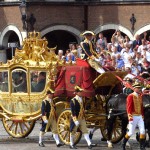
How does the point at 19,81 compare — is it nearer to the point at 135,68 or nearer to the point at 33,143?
the point at 33,143

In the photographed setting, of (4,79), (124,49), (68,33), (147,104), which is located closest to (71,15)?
(68,33)

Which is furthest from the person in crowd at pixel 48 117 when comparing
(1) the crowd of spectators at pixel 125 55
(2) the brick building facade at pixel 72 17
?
(2) the brick building facade at pixel 72 17

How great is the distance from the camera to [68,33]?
116ft

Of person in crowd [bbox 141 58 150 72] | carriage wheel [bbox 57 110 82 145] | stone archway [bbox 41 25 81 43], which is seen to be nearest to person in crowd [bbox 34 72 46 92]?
carriage wheel [bbox 57 110 82 145]

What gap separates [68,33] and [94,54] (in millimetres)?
16696

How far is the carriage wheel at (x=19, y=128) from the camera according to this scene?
20062 millimetres

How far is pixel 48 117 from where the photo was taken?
1900 centimetres

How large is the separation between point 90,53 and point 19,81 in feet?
7.05

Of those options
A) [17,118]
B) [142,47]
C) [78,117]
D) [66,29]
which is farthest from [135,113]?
[66,29]

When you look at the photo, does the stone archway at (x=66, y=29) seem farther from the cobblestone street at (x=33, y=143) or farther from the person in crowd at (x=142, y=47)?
the cobblestone street at (x=33, y=143)

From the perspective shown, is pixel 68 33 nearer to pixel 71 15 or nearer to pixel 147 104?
pixel 71 15

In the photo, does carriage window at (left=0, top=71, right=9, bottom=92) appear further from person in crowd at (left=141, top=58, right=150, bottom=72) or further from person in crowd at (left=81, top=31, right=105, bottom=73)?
person in crowd at (left=141, top=58, right=150, bottom=72)

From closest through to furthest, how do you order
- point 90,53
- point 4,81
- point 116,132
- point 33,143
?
point 90,53
point 116,132
point 33,143
point 4,81

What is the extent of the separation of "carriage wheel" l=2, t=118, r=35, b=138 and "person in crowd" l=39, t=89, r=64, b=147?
1052 millimetres
